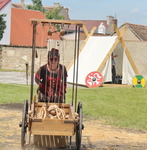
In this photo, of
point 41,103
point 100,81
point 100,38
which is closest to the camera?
point 41,103

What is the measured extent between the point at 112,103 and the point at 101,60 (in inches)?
264

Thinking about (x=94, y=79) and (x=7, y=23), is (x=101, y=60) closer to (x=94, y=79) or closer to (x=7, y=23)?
(x=94, y=79)

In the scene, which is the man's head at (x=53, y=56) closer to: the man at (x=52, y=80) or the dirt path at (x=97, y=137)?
the man at (x=52, y=80)

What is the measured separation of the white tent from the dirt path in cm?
1020

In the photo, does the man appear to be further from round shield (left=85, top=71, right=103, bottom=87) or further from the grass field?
round shield (left=85, top=71, right=103, bottom=87)

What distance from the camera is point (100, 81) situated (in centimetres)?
2064

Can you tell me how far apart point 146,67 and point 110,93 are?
824 cm

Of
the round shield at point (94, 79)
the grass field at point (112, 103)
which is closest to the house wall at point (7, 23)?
the round shield at point (94, 79)

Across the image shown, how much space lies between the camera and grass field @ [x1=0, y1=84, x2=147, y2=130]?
37.4 ft

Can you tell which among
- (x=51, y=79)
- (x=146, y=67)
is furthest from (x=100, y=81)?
(x=51, y=79)

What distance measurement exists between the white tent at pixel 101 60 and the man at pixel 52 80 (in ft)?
41.1

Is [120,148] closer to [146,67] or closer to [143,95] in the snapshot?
[143,95]

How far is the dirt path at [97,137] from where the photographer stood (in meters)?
8.06

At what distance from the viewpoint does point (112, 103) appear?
14664mm
